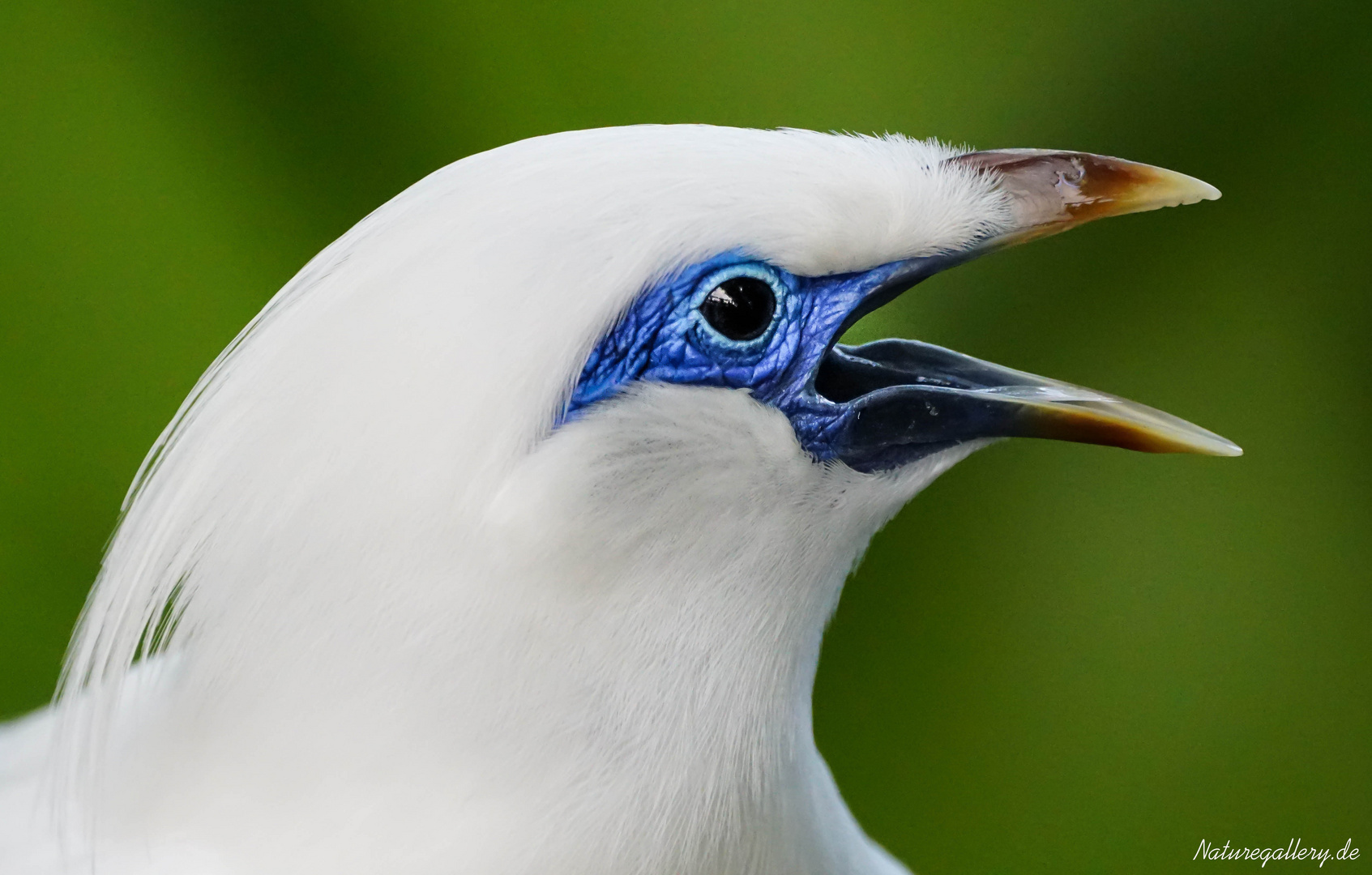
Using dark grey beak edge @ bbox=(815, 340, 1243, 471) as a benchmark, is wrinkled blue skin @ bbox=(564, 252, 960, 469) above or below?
above

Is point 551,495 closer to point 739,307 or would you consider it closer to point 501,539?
point 501,539

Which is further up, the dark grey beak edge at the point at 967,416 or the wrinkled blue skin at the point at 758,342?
the wrinkled blue skin at the point at 758,342

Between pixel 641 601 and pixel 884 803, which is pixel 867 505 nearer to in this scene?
pixel 641 601

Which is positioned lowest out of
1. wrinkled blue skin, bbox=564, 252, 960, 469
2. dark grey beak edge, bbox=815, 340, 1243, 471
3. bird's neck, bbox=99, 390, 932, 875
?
bird's neck, bbox=99, 390, 932, 875

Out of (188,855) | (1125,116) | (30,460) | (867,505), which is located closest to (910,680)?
(1125,116)

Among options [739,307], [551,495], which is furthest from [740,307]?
[551,495]
